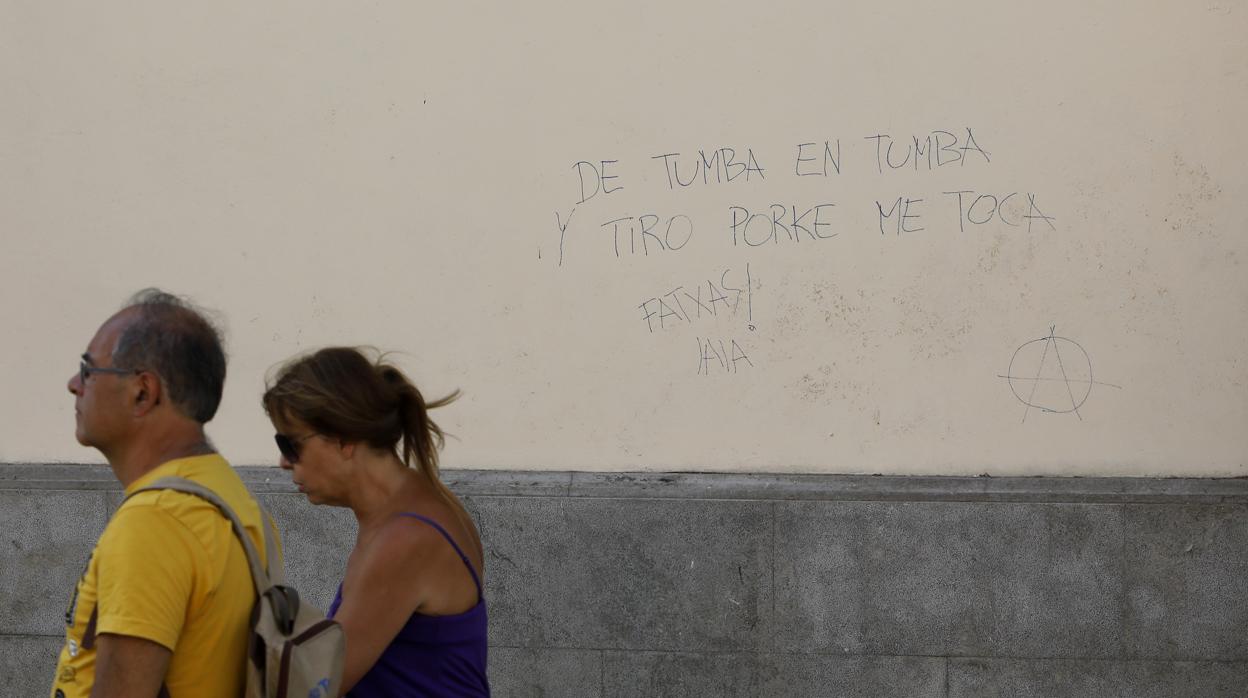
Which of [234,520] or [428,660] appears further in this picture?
[428,660]

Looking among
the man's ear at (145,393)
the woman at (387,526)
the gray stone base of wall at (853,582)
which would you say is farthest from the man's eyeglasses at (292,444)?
the gray stone base of wall at (853,582)

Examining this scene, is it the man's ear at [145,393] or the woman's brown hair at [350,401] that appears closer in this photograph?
the man's ear at [145,393]

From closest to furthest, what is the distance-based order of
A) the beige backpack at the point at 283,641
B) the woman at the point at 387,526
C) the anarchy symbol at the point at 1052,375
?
the beige backpack at the point at 283,641
the woman at the point at 387,526
the anarchy symbol at the point at 1052,375

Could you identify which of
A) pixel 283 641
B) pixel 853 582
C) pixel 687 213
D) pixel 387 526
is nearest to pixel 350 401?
pixel 387 526

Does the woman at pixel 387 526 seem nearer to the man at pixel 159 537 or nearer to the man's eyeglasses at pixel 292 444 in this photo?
the man's eyeglasses at pixel 292 444

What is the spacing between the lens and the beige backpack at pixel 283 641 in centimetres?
241

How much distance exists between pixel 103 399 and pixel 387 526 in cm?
63

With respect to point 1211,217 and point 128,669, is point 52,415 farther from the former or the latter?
point 1211,217

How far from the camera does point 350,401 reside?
2941 mm

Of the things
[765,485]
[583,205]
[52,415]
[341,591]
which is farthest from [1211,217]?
[52,415]

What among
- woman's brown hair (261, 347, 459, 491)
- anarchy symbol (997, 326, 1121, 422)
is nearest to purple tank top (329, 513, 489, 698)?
woman's brown hair (261, 347, 459, 491)

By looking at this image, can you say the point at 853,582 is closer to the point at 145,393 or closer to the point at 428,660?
the point at 428,660

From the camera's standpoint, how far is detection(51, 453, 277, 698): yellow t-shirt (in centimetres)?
229

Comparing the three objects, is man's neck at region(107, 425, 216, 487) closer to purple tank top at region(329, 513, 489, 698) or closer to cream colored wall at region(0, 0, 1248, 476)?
purple tank top at region(329, 513, 489, 698)
